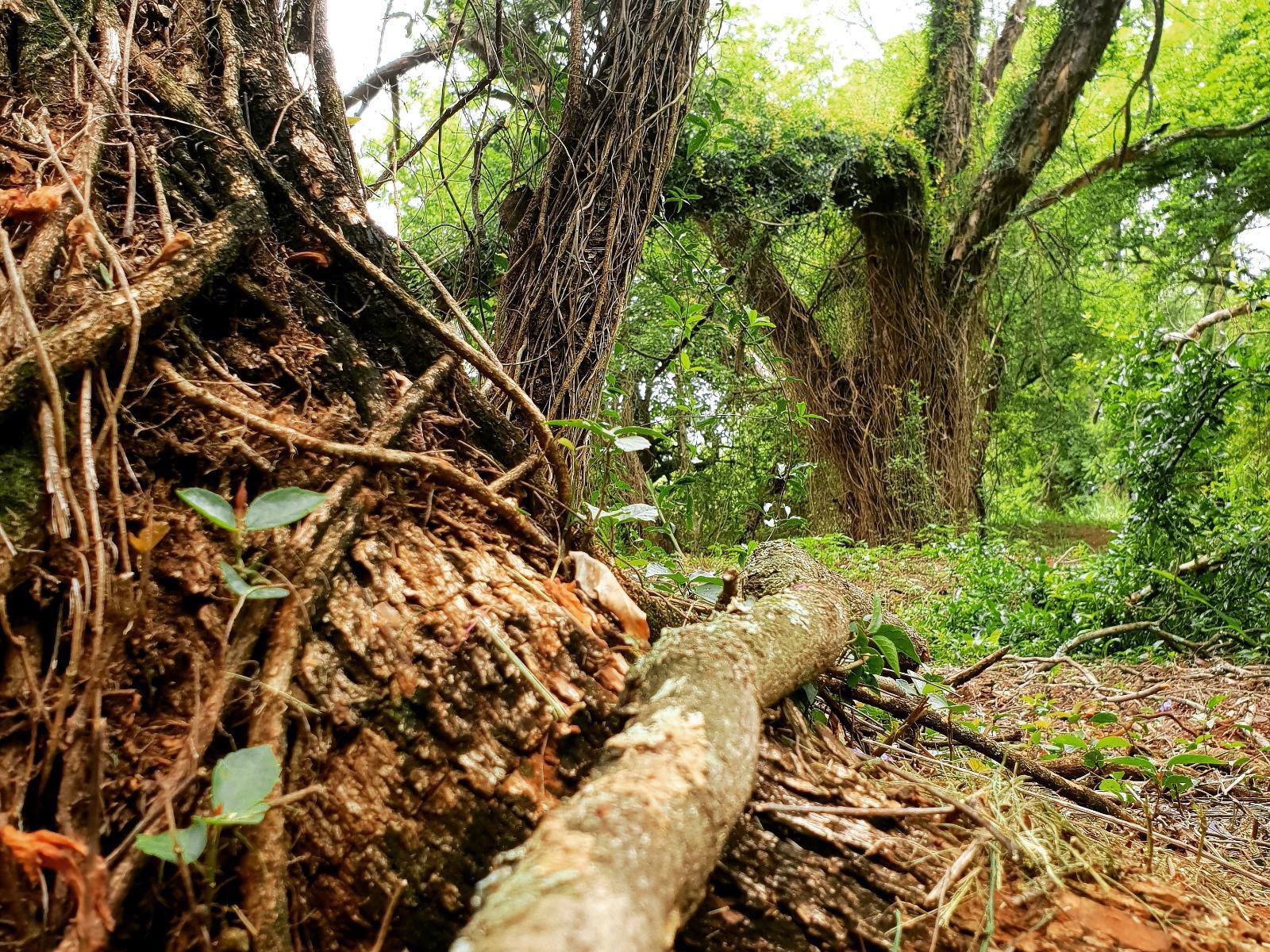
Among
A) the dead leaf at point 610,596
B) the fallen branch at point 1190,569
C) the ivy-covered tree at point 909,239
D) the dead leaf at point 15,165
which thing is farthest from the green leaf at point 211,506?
the ivy-covered tree at point 909,239

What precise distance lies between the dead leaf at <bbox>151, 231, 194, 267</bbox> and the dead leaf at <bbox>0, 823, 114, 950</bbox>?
0.84 meters

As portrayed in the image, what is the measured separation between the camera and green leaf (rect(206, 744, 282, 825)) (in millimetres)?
659

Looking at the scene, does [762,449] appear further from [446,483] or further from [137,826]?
[137,826]

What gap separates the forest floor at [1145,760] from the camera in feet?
3.78

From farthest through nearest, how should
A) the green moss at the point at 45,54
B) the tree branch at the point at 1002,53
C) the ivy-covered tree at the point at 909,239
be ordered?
1. the tree branch at the point at 1002,53
2. the ivy-covered tree at the point at 909,239
3. the green moss at the point at 45,54

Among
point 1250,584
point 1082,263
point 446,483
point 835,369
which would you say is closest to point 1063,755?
point 446,483

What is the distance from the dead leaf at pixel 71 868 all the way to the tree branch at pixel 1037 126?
7.79 m

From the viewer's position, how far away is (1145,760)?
155cm

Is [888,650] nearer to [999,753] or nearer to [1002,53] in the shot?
[999,753]

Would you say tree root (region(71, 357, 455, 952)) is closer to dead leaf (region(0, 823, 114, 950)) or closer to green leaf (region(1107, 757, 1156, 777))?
dead leaf (region(0, 823, 114, 950))

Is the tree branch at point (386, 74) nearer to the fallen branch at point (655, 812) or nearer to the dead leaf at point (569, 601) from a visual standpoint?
the dead leaf at point (569, 601)

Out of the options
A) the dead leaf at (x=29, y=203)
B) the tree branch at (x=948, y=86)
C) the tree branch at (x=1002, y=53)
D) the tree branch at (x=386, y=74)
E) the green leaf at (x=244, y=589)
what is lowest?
the green leaf at (x=244, y=589)

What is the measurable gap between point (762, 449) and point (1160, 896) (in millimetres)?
6311

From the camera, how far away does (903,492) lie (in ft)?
24.1
